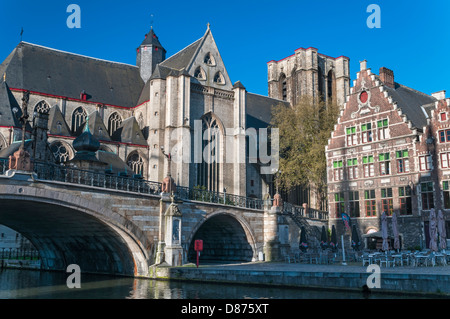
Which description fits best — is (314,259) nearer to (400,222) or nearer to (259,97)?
(400,222)

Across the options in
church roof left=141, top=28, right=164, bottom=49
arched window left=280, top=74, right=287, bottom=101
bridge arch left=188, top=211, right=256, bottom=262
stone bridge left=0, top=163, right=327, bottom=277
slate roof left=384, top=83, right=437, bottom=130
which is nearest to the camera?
stone bridge left=0, top=163, right=327, bottom=277

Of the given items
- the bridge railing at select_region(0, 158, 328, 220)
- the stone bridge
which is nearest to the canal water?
the stone bridge

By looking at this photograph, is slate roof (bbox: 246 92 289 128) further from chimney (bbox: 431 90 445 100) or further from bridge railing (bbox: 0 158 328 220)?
chimney (bbox: 431 90 445 100)

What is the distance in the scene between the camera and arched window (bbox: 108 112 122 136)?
4225 centimetres

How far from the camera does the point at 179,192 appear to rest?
23.0 meters

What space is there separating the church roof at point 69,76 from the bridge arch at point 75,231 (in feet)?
57.4

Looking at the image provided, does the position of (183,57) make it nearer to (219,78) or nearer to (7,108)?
(219,78)

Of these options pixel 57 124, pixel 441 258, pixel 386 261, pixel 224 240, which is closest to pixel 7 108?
pixel 57 124

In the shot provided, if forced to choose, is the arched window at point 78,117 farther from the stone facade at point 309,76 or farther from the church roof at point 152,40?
the stone facade at point 309,76

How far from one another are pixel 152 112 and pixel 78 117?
7.74 m

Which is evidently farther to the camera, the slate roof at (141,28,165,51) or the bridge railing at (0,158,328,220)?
the slate roof at (141,28,165,51)

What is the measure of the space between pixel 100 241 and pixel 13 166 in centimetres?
632

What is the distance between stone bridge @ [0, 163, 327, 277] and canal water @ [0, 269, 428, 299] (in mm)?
2089

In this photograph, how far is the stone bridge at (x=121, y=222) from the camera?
18250mm
